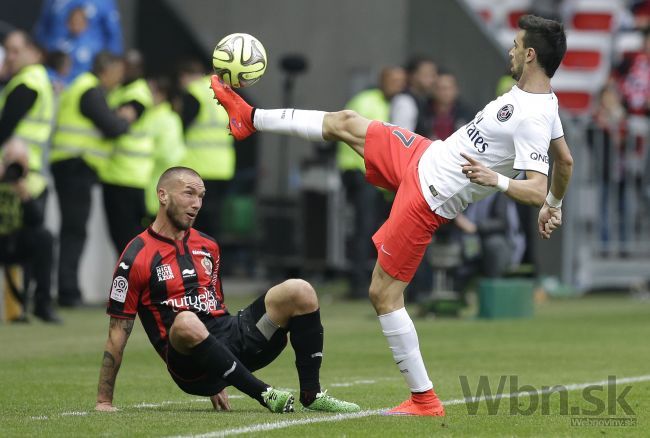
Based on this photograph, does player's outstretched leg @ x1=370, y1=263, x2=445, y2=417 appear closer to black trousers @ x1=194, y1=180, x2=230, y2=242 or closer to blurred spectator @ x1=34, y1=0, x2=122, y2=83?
black trousers @ x1=194, y1=180, x2=230, y2=242

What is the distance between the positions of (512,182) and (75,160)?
9.04 metres

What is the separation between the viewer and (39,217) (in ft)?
47.3

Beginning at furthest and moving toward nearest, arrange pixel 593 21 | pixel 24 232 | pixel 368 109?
pixel 593 21
pixel 368 109
pixel 24 232

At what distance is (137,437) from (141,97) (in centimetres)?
999

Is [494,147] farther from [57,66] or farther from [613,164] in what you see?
[613,164]

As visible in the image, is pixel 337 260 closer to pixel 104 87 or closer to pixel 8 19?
pixel 104 87

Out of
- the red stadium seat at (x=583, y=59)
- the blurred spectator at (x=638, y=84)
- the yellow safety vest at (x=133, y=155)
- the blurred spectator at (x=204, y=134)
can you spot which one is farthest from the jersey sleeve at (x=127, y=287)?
the red stadium seat at (x=583, y=59)

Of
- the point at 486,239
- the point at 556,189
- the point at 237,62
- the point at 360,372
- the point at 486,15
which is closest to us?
the point at 556,189

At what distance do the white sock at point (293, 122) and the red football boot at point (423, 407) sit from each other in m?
1.64

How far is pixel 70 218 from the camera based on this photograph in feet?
52.7

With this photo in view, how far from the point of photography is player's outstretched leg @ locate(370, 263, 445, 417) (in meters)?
8.03

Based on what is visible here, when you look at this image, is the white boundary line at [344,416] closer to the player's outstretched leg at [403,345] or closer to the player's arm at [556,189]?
the player's outstretched leg at [403,345]

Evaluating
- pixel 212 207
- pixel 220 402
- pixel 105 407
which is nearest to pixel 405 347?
pixel 220 402

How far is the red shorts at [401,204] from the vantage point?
26.7ft
